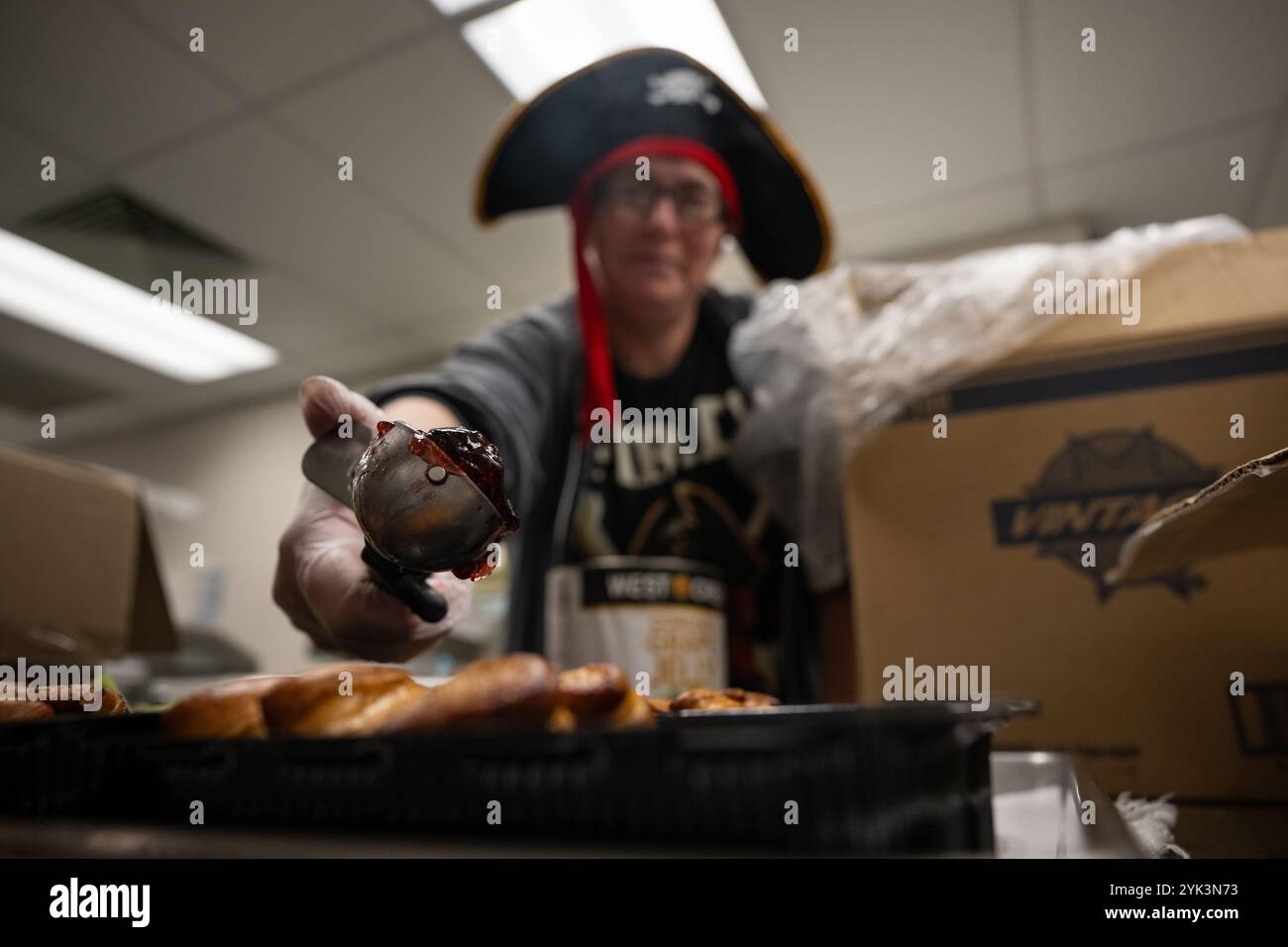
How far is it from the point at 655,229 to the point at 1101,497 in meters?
0.63

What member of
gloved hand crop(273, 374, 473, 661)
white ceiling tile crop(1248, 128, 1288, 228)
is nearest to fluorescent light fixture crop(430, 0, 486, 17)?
gloved hand crop(273, 374, 473, 661)

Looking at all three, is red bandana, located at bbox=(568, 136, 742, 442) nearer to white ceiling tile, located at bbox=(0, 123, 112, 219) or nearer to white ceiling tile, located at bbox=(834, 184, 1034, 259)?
white ceiling tile, located at bbox=(0, 123, 112, 219)

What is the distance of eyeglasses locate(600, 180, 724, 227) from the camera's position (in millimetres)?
1100

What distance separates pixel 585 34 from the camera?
67.4 inches

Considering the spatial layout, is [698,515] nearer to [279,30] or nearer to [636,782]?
[636,782]

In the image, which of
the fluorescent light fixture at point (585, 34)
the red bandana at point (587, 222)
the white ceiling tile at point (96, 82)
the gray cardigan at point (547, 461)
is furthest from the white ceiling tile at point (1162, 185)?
the white ceiling tile at point (96, 82)

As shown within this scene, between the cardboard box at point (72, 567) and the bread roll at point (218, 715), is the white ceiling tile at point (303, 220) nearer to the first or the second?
the cardboard box at point (72, 567)

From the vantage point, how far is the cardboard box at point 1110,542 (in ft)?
2.14

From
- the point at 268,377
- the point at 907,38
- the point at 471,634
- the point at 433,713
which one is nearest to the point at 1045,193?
the point at 907,38

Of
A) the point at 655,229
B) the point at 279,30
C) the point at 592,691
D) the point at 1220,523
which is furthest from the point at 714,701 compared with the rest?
the point at 279,30

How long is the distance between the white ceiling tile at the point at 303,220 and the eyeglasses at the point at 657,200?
1307mm

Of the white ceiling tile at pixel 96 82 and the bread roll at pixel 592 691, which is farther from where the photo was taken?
the white ceiling tile at pixel 96 82

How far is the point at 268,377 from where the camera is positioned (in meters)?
2.37
